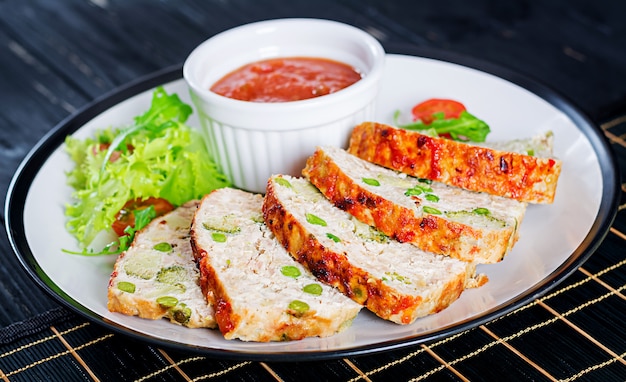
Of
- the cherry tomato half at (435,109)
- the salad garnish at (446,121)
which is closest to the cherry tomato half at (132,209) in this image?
the salad garnish at (446,121)

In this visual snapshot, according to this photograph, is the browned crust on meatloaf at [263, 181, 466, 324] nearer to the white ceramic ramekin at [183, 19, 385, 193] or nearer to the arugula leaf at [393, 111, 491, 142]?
the white ceramic ramekin at [183, 19, 385, 193]

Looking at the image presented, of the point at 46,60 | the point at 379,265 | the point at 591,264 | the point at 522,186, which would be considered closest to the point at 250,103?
the point at 379,265

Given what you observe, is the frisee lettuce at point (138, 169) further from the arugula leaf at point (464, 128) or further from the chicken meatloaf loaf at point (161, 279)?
the arugula leaf at point (464, 128)

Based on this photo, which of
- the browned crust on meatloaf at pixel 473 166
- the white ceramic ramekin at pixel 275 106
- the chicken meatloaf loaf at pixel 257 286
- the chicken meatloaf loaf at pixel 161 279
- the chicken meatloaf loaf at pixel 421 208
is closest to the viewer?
the chicken meatloaf loaf at pixel 257 286

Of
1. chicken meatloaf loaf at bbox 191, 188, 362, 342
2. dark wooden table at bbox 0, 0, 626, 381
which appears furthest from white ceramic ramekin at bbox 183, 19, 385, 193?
dark wooden table at bbox 0, 0, 626, 381

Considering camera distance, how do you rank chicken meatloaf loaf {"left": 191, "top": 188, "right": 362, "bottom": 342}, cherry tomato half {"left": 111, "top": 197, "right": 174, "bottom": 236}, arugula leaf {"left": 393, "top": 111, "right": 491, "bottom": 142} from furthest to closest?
arugula leaf {"left": 393, "top": 111, "right": 491, "bottom": 142}
cherry tomato half {"left": 111, "top": 197, "right": 174, "bottom": 236}
chicken meatloaf loaf {"left": 191, "top": 188, "right": 362, "bottom": 342}

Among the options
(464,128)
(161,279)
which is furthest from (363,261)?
(464,128)

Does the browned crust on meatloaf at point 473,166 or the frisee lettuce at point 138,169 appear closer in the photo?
the browned crust on meatloaf at point 473,166
